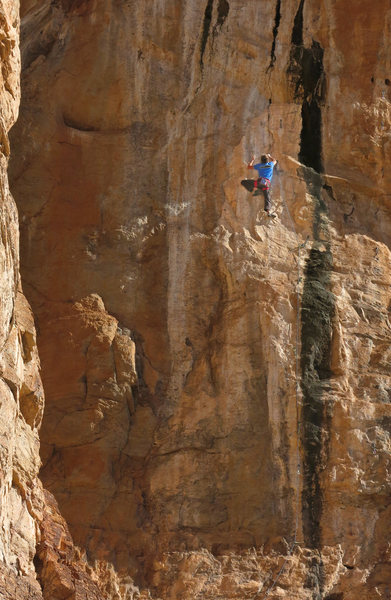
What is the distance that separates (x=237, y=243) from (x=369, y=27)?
171 inches

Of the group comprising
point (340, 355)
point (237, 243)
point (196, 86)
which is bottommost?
point (340, 355)

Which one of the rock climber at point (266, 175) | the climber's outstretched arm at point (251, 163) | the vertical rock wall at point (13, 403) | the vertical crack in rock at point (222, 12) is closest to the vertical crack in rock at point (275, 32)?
the vertical crack in rock at point (222, 12)

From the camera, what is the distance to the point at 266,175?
70.5 ft

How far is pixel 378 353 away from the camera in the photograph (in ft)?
69.7

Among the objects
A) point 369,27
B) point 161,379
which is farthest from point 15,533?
point 369,27

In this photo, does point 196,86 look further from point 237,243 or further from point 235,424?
point 235,424

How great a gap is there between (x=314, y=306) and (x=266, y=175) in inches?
83.4

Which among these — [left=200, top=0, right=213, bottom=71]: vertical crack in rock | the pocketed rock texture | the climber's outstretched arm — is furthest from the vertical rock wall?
[left=200, top=0, right=213, bottom=71]: vertical crack in rock

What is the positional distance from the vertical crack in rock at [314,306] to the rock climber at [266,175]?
0.74 m

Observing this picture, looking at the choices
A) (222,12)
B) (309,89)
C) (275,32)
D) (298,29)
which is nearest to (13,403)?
(309,89)

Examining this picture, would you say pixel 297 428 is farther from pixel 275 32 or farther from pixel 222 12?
pixel 222 12

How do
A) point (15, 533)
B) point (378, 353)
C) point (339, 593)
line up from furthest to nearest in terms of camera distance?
point (378, 353), point (339, 593), point (15, 533)

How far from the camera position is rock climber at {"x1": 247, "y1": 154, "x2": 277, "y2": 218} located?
21.5 m

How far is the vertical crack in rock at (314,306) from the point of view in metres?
20.1
